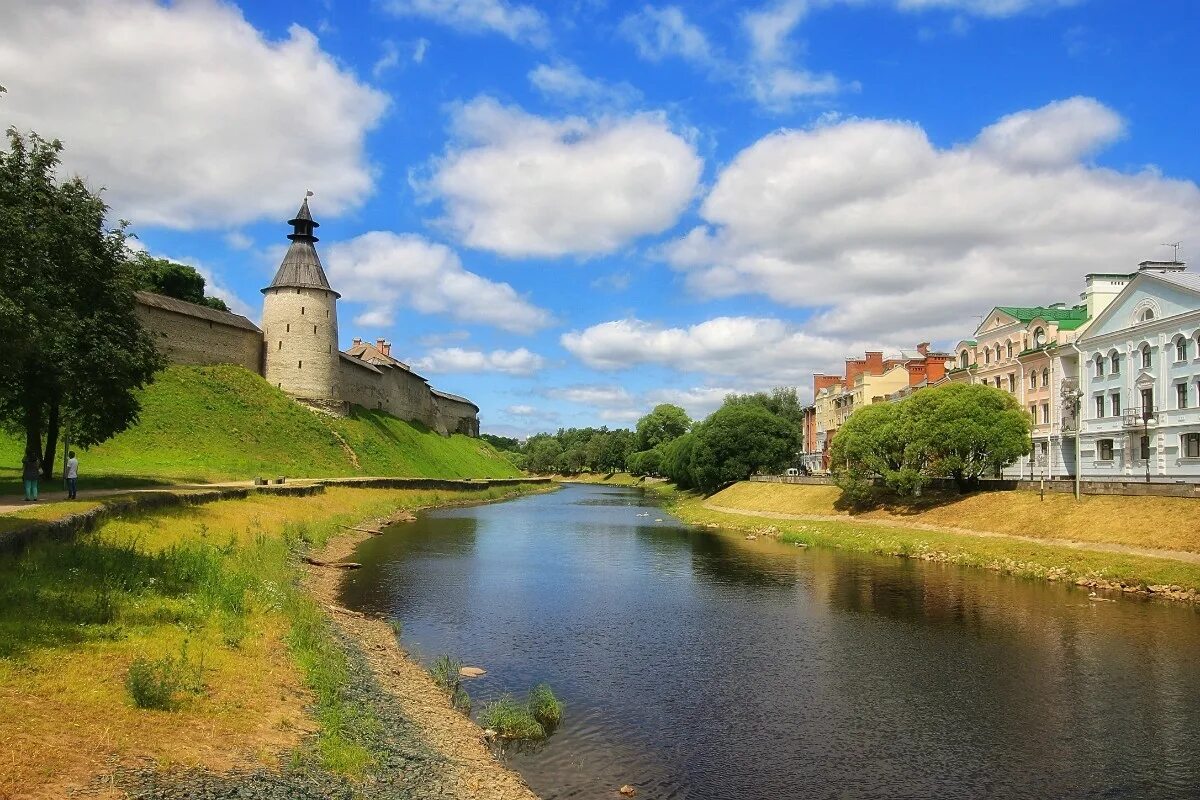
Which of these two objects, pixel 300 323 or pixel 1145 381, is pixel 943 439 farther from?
pixel 300 323

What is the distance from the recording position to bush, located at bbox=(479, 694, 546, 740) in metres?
14.1

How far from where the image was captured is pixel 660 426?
485ft

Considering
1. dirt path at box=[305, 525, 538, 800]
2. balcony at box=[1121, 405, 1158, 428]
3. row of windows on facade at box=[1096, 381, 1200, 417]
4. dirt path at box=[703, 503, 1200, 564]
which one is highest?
row of windows on facade at box=[1096, 381, 1200, 417]

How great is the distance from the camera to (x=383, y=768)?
37.1 feet

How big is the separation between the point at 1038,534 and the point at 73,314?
39.3m

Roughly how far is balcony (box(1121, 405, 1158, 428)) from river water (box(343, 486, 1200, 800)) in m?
17.8

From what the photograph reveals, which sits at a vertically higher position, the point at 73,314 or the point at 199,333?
the point at 199,333

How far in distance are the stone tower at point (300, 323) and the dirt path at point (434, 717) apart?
60119mm

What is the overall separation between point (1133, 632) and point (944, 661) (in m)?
6.92

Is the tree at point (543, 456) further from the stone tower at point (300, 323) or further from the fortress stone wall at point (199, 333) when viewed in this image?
the fortress stone wall at point (199, 333)

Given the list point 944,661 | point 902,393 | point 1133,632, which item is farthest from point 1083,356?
point 944,661

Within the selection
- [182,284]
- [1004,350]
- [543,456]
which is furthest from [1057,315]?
[543,456]

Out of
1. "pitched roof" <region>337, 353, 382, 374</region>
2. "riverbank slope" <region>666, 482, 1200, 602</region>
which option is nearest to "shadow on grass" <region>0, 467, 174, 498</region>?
"riverbank slope" <region>666, 482, 1200, 602</region>

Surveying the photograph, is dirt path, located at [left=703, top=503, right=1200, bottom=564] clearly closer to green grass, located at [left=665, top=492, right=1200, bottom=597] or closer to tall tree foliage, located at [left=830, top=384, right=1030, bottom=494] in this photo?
green grass, located at [left=665, top=492, right=1200, bottom=597]
